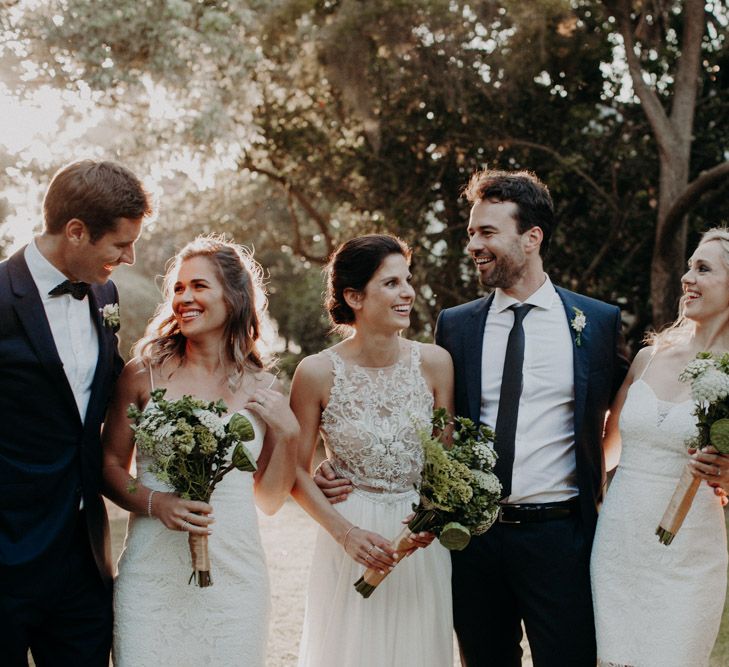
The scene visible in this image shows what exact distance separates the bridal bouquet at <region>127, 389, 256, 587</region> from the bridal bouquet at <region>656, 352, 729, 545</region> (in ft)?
5.59

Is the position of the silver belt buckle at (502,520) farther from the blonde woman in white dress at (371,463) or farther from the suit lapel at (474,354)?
the suit lapel at (474,354)

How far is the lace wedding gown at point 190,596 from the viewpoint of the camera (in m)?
3.60

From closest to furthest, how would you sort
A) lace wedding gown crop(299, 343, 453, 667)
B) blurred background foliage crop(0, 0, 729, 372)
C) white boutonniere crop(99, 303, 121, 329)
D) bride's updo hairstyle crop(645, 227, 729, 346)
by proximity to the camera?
white boutonniere crop(99, 303, 121, 329)
lace wedding gown crop(299, 343, 453, 667)
bride's updo hairstyle crop(645, 227, 729, 346)
blurred background foliage crop(0, 0, 729, 372)

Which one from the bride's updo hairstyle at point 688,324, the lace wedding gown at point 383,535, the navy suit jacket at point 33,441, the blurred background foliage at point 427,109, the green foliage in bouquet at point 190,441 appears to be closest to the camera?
the green foliage in bouquet at point 190,441

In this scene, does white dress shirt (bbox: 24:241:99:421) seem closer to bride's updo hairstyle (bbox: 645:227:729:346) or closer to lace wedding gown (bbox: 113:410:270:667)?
lace wedding gown (bbox: 113:410:270:667)

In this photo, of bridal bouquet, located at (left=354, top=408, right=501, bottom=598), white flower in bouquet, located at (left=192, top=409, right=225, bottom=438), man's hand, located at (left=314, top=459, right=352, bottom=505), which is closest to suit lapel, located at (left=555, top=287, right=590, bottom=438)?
Result: bridal bouquet, located at (left=354, top=408, right=501, bottom=598)

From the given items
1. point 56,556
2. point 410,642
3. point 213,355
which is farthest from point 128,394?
point 410,642

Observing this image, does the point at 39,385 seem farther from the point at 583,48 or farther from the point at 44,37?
the point at 583,48

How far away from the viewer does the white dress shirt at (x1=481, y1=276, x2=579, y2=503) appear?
4.05 m

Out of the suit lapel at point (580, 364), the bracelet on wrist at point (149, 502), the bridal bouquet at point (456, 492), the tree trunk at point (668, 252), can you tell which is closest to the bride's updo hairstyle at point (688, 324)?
the suit lapel at point (580, 364)

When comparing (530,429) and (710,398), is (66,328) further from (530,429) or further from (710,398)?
(710,398)

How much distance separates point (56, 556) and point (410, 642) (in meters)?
1.54

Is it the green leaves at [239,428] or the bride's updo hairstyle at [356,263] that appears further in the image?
the bride's updo hairstyle at [356,263]

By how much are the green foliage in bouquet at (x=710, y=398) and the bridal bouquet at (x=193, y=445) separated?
69.1 inches
